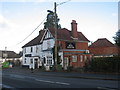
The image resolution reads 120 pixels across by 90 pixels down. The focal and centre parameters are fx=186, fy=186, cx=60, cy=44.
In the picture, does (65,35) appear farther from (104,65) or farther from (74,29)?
(104,65)

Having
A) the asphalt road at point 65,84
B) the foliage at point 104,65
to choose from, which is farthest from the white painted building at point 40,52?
the asphalt road at point 65,84

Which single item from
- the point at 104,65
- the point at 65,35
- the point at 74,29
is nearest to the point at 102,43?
the point at 74,29

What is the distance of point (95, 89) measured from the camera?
9.88 metres

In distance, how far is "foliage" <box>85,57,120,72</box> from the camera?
21.0m

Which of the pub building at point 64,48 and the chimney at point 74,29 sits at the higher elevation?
the chimney at point 74,29

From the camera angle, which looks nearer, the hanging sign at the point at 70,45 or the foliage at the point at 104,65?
the foliage at the point at 104,65

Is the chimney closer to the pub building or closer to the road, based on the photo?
the pub building

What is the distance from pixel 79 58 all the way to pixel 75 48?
2.94 metres

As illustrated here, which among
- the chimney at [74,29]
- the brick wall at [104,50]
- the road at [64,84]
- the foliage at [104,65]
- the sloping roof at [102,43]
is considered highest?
the chimney at [74,29]

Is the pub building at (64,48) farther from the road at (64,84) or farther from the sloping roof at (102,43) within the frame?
the road at (64,84)

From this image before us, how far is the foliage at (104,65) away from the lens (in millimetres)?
20986

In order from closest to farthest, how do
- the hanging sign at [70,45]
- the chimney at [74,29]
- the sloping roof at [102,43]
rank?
the hanging sign at [70,45]
the chimney at [74,29]
the sloping roof at [102,43]

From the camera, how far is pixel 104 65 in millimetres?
21859

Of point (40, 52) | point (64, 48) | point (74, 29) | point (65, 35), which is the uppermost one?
point (74, 29)
